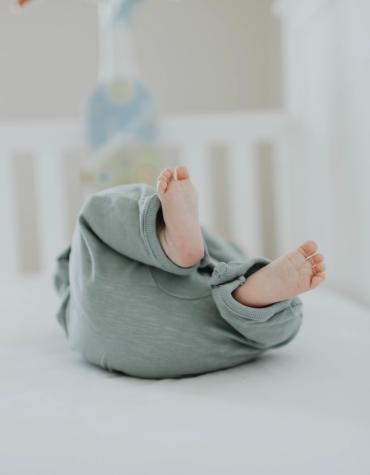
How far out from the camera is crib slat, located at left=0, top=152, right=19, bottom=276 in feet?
4.76

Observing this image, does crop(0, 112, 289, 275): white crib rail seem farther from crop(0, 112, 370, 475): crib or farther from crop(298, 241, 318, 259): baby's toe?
crop(298, 241, 318, 259): baby's toe

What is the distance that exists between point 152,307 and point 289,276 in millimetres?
151

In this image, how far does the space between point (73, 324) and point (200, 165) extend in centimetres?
81

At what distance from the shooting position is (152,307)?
26.4 inches

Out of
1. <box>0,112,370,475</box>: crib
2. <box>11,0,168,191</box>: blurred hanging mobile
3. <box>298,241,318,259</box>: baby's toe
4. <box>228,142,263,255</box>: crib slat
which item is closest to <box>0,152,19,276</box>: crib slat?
<box>11,0,168,191</box>: blurred hanging mobile

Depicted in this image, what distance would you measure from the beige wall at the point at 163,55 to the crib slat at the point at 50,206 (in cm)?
67

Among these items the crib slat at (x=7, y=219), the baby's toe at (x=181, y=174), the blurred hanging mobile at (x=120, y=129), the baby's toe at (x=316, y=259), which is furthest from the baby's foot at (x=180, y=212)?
the crib slat at (x=7, y=219)

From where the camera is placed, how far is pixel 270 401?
0.56 m

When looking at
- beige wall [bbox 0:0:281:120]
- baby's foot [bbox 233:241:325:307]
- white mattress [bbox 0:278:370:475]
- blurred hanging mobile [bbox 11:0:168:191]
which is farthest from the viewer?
beige wall [bbox 0:0:281:120]

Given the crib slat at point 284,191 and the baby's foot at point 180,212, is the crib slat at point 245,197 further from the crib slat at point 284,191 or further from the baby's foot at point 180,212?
the baby's foot at point 180,212

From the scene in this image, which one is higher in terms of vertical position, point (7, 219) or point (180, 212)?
point (180, 212)

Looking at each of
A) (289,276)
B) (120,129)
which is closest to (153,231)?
(289,276)

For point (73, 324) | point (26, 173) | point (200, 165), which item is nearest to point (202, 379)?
point (73, 324)

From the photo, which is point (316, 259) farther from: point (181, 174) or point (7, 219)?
point (7, 219)
